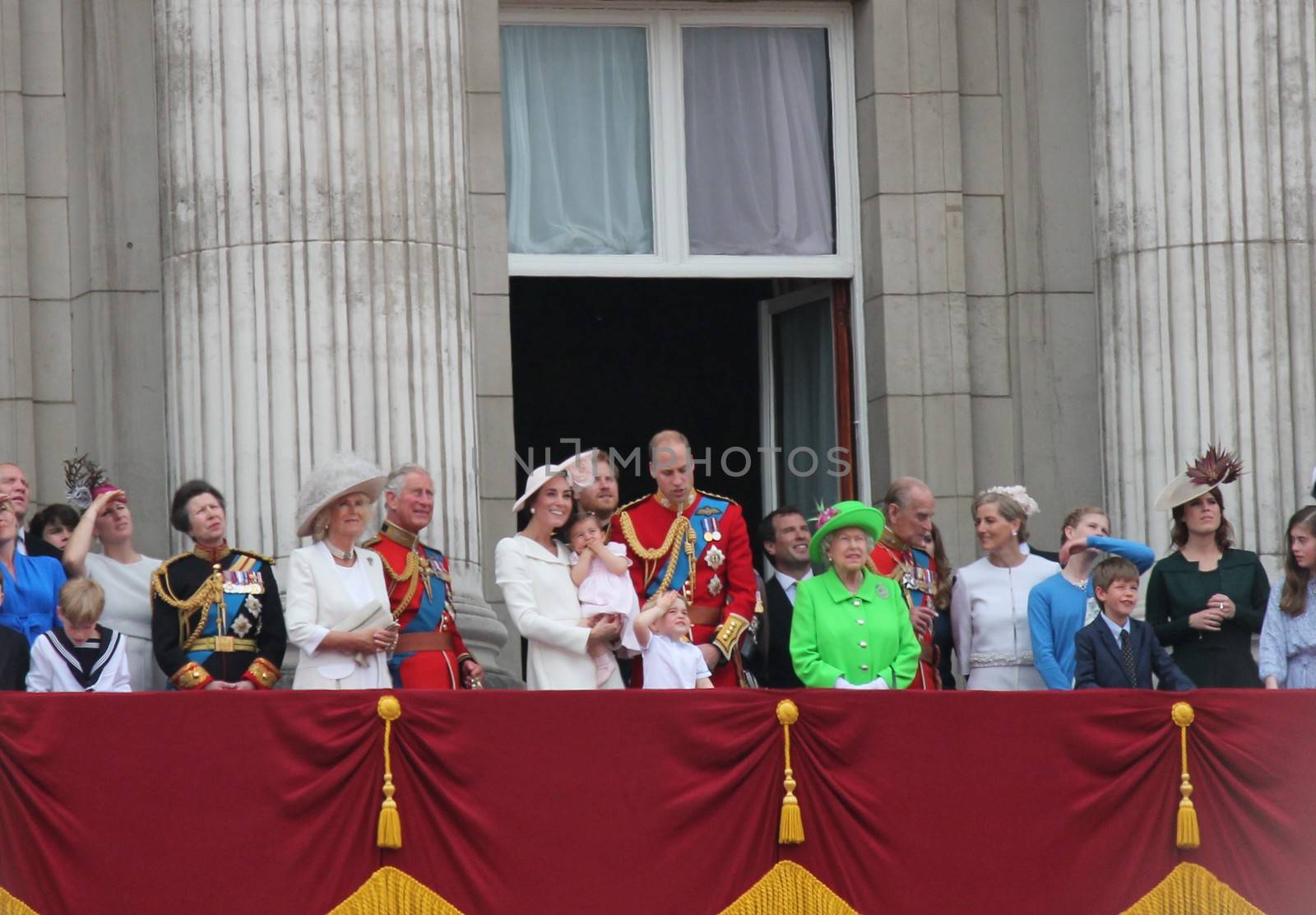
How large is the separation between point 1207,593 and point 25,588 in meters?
5.72

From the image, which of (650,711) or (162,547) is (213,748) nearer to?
(650,711)

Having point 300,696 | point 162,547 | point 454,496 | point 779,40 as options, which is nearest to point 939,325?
point 779,40

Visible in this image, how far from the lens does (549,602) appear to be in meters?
12.7

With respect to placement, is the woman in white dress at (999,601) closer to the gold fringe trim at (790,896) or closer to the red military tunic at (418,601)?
the gold fringe trim at (790,896)

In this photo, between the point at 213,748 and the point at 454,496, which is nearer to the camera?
the point at 213,748

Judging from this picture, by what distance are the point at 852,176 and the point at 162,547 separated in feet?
15.8

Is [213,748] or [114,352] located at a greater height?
[114,352]

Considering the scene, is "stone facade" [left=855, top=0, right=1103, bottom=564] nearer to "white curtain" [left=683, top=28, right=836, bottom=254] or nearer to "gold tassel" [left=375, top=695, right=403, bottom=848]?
"white curtain" [left=683, top=28, right=836, bottom=254]

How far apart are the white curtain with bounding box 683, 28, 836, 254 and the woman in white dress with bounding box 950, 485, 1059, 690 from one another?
3304 mm

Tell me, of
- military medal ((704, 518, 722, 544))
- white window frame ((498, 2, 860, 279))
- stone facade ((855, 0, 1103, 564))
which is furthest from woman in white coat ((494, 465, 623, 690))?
stone facade ((855, 0, 1103, 564))

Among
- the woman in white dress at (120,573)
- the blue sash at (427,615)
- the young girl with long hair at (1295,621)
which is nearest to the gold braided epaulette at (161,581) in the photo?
the woman in white dress at (120,573)

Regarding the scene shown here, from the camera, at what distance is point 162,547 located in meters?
15.2

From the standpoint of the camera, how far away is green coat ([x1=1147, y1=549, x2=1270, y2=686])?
13.2 metres

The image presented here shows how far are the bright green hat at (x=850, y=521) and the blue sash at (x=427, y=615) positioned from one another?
1834 mm
